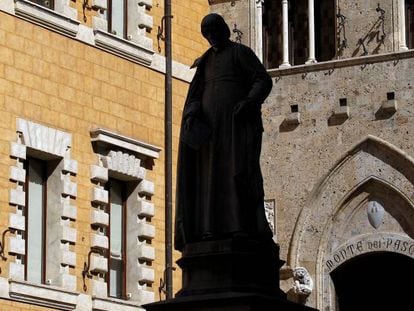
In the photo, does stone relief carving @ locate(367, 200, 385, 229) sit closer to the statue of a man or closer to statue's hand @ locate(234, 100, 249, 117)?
the statue of a man

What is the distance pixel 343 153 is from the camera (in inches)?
1040

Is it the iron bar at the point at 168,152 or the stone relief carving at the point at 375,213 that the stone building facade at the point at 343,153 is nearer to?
the stone relief carving at the point at 375,213

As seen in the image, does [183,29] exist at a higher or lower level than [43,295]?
higher

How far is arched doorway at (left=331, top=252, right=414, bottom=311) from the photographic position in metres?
26.4

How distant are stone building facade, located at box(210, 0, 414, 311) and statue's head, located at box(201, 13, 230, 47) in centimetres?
1180

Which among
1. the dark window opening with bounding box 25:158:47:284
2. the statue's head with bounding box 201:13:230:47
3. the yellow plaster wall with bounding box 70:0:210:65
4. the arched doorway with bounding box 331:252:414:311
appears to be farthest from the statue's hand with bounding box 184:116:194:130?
the arched doorway with bounding box 331:252:414:311

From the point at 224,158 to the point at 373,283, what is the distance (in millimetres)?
13127

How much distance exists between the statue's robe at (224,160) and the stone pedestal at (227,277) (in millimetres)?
128

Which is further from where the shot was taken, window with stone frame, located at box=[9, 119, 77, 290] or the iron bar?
the iron bar

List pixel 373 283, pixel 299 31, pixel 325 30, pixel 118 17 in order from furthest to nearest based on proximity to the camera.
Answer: pixel 299 31, pixel 325 30, pixel 373 283, pixel 118 17

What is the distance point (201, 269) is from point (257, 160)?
1.05 m

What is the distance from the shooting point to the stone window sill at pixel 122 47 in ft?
78.6

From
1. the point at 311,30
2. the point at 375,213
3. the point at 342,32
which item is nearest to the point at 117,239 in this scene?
the point at 375,213

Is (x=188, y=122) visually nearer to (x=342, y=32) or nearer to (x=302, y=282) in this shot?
(x=302, y=282)
